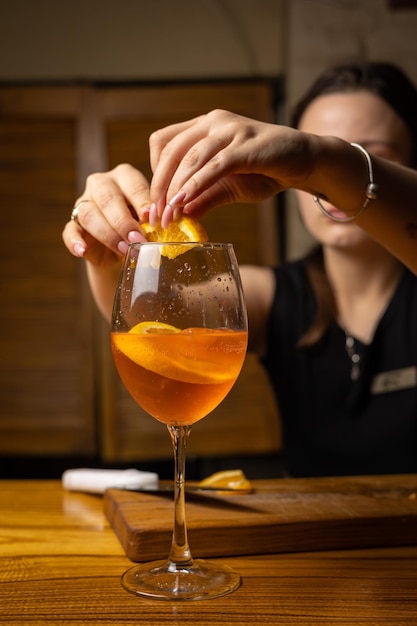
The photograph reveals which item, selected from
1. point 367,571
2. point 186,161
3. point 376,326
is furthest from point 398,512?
point 376,326

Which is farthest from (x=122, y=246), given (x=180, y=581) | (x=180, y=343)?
(x=180, y=581)

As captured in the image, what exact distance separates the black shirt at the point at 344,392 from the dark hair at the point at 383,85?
1.27 feet

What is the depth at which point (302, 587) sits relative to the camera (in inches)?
27.2

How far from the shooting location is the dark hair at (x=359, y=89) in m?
1.73

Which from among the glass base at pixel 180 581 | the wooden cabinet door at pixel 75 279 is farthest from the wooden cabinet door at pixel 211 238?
the glass base at pixel 180 581

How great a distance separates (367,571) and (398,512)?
114 mm

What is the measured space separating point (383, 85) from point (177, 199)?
110 cm

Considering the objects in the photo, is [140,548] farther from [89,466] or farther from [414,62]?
[414,62]

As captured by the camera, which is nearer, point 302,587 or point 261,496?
point 302,587

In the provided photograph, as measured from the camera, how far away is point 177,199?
2.69 feet

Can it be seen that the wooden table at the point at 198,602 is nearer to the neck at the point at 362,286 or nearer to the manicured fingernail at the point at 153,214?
the manicured fingernail at the point at 153,214

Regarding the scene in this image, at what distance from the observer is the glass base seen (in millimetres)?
658

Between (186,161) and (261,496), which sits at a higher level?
(186,161)

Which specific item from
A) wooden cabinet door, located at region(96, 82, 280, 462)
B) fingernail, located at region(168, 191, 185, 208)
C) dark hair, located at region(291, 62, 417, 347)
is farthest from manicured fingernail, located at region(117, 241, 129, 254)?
wooden cabinet door, located at region(96, 82, 280, 462)
